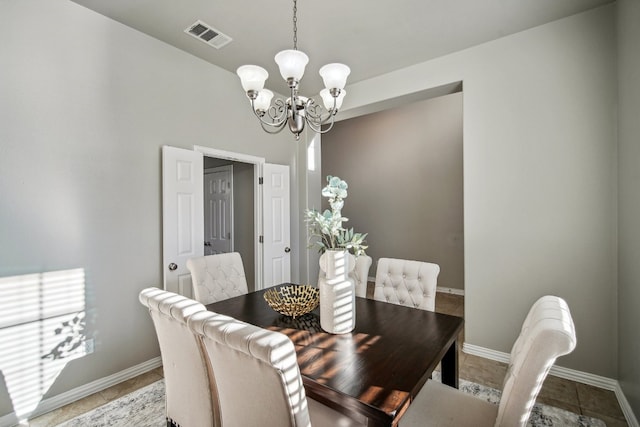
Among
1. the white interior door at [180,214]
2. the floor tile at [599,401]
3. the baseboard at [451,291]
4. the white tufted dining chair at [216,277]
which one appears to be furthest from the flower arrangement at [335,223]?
the baseboard at [451,291]

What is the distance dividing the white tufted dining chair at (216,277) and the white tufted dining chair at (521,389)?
5.40 ft

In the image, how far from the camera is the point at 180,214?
2.85m

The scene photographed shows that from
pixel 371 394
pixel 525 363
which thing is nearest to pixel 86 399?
pixel 371 394

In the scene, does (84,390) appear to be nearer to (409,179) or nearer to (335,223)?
(335,223)

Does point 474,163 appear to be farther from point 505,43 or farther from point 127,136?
point 127,136

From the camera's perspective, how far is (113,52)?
8.08 ft

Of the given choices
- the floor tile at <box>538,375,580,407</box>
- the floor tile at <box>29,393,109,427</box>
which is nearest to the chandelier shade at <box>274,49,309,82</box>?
the floor tile at <box>29,393,109,427</box>

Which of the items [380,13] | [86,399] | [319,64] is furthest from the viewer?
[319,64]

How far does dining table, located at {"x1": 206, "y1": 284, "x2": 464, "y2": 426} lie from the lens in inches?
41.3

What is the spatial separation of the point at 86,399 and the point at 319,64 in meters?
3.59

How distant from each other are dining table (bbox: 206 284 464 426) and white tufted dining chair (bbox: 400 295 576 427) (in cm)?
21

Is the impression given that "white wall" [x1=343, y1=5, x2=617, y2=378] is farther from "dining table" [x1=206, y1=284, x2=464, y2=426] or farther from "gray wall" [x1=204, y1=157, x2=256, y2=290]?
"gray wall" [x1=204, y1=157, x2=256, y2=290]

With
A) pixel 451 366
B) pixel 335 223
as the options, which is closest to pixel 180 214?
pixel 335 223

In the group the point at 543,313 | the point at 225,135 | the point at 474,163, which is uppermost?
the point at 225,135
